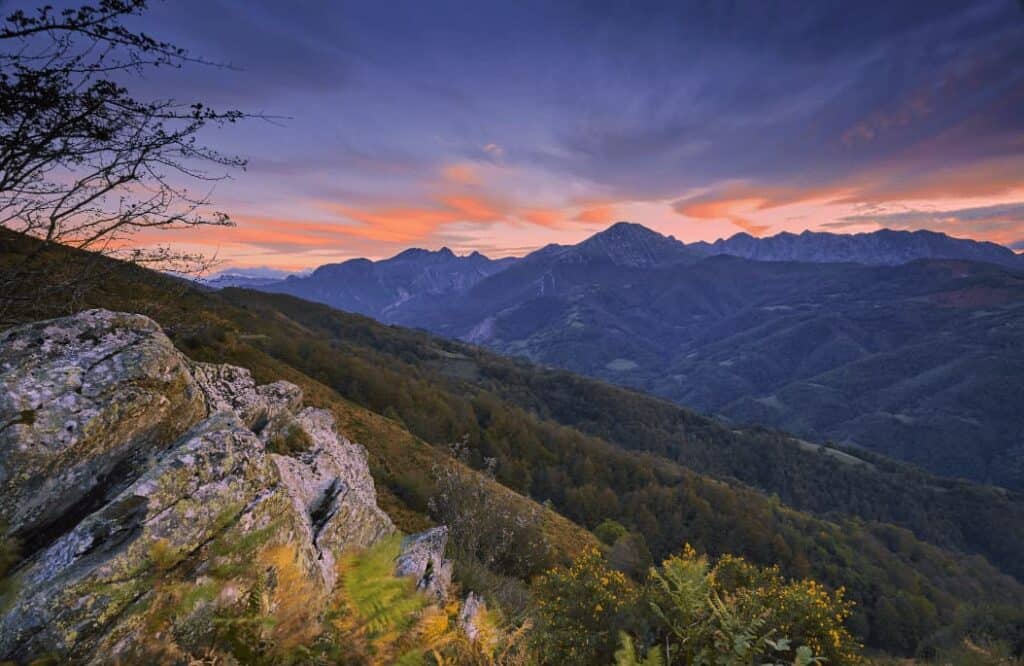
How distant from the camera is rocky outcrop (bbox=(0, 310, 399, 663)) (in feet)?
11.2

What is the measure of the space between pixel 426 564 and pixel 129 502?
4.35 m

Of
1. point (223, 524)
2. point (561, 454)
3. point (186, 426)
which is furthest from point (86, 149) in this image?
point (561, 454)

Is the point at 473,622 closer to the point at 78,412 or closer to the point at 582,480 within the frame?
the point at 78,412

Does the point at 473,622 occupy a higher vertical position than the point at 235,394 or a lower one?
lower

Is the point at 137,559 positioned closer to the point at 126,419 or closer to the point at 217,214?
the point at 126,419

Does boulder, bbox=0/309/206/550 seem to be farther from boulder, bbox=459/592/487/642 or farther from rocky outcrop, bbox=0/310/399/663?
boulder, bbox=459/592/487/642

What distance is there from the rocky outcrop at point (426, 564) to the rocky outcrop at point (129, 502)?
143 millimetres

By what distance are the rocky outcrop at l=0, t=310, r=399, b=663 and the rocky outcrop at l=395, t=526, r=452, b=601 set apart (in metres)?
0.14

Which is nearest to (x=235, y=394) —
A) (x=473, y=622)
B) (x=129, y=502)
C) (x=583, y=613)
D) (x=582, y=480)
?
(x=129, y=502)

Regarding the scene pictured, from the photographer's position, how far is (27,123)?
16.2ft

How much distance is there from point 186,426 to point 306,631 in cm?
468

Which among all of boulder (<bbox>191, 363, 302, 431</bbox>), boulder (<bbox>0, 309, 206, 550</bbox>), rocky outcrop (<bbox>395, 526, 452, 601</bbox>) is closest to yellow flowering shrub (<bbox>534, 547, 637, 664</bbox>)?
rocky outcrop (<bbox>395, 526, 452, 601</bbox>)

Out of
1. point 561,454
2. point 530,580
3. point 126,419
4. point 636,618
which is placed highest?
point 126,419

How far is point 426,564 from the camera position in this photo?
7.39 m
